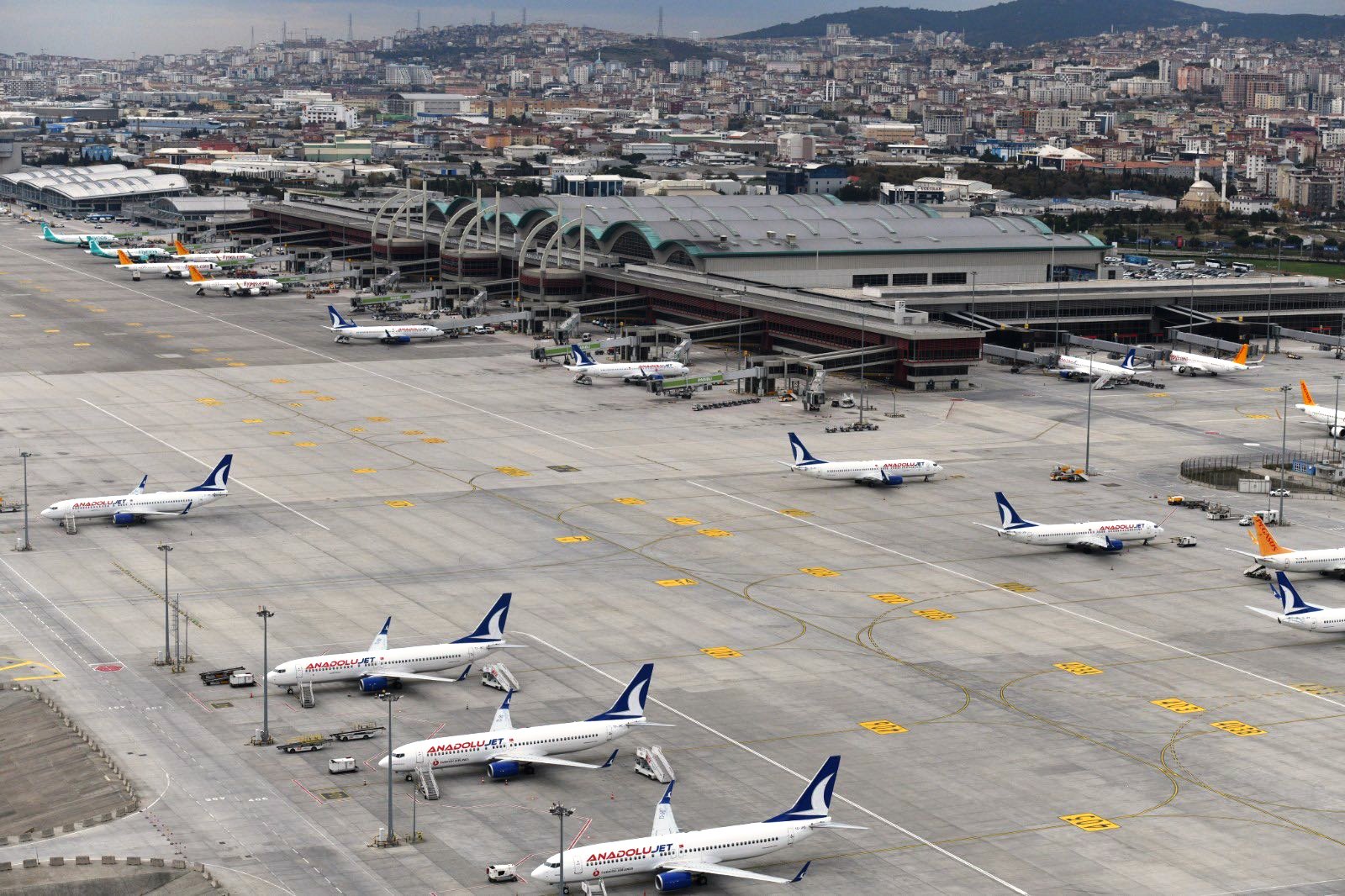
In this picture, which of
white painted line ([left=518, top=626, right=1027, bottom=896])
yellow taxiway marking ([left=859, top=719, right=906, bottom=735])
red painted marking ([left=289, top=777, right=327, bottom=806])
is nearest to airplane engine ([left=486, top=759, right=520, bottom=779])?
red painted marking ([left=289, top=777, right=327, bottom=806])

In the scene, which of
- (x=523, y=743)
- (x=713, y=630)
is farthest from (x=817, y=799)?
(x=713, y=630)

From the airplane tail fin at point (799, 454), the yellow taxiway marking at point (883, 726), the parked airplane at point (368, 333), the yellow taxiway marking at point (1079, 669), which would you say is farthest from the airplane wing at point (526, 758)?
the parked airplane at point (368, 333)

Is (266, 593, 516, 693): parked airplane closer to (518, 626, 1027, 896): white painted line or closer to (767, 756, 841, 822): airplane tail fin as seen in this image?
(518, 626, 1027, 896): white painted line

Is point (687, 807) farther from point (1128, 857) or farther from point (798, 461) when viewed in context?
point (798, 461)

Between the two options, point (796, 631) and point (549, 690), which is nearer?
point (549, 690)

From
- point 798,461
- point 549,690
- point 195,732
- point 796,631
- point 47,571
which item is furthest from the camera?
point 798,461

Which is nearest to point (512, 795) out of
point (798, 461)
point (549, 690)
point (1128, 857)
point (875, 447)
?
point (549, 690)
